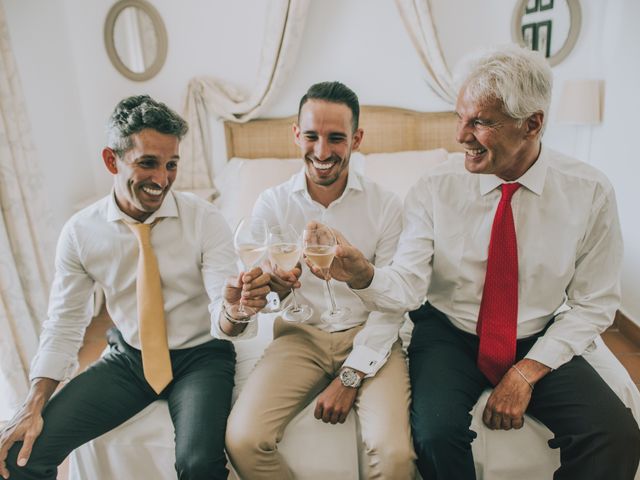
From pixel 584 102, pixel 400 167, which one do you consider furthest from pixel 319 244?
pixel 584 102

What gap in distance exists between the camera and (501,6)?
10.4 feet

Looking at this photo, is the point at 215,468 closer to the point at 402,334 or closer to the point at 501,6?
the point at 402,334

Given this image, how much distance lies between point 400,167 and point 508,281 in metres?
1.72

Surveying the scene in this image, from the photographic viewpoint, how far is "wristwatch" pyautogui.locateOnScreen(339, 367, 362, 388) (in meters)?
1.37

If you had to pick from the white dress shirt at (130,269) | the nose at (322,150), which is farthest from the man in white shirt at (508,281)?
the white dress shirt at (130,269)

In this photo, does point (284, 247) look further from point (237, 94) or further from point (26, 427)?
point (237, 94)

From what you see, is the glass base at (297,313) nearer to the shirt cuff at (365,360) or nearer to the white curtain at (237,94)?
the shirt cuff at (365,360)

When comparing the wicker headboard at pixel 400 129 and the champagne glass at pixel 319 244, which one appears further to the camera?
the wicker headboard at pixel 400 129

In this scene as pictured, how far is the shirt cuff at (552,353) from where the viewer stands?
4.36 feet

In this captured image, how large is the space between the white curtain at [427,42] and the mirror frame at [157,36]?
1.77 meters

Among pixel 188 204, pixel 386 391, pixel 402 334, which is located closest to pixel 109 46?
pixel 188 204

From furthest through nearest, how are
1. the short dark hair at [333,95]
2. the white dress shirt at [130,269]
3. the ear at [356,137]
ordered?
the ear at [356,137]
the short dark hair at [333,95]
the white dress shirt at [130,269]

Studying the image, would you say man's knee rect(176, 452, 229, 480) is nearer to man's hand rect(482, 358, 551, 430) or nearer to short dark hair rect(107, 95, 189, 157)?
man's hand rect(482, 358, 551, 430)

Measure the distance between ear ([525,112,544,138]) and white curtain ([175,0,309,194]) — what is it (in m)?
2.21
